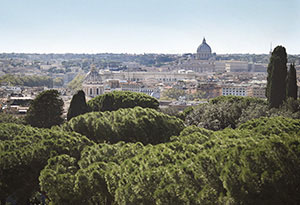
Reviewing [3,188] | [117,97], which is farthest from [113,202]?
[117,97]

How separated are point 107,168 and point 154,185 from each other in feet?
5.63

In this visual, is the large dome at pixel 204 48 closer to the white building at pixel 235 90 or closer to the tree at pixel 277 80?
the white building at pixel 235 90

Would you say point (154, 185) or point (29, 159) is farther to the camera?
point (29, 159)

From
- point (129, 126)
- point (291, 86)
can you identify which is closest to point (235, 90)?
point (291, 86)

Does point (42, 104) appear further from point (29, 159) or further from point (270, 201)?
point (270, 201)

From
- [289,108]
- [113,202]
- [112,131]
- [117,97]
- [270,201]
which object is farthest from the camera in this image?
[117,97]

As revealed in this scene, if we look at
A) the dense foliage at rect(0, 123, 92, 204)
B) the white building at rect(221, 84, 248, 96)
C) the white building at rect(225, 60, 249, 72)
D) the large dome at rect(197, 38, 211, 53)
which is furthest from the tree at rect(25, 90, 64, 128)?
the large dome at rect(197, 38, 211, 53)

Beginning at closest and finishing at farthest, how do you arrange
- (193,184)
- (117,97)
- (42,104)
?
(193,184)
(42,104)
(117,97)

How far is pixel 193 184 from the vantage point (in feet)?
33.9

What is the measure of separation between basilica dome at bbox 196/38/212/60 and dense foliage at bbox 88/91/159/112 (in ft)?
468

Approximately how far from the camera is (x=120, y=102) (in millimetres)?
27984

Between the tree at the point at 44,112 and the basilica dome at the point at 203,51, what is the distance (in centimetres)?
14666

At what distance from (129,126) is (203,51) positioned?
155 m

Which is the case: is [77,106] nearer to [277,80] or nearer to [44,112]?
[44,112]
